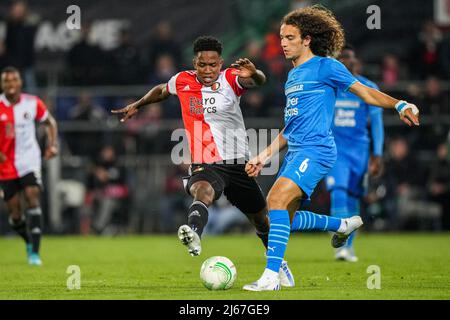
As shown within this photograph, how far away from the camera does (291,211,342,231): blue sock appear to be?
31.1ft

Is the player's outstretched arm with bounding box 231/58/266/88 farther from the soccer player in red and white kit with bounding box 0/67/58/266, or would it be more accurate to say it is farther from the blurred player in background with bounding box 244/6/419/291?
the soccer player in red and white kit with bounding box 0/67/58/266

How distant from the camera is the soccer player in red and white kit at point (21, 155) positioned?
1433 cm

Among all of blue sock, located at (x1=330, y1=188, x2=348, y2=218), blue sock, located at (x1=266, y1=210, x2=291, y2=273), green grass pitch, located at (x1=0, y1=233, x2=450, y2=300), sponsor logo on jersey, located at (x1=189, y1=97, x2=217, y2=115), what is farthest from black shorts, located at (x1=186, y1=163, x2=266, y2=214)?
blue sock, located at (x1=330, y1=188, x2=348, y2=218)

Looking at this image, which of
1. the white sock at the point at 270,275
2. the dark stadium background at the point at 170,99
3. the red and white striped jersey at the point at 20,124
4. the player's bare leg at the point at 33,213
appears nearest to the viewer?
the white sock at the point at 270,275

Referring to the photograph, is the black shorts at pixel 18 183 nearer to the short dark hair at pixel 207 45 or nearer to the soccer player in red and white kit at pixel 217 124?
the soccer player in red and white kit at pixel 217 124

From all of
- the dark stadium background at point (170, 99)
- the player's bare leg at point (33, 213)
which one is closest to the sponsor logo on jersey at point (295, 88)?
the player's bare leg at point (33, 213)

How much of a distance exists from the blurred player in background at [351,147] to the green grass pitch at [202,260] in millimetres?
1013

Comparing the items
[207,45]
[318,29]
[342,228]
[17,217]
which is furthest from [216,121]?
[17,217]

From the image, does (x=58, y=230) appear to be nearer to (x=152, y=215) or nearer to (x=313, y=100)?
(x=152, y=215)

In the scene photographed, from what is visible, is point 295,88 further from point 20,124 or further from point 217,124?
point 20,124

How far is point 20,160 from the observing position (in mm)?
14477

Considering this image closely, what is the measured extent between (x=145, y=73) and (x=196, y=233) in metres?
13.3

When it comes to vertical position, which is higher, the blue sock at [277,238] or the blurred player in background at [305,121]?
the blurred player in background at [305,121]
